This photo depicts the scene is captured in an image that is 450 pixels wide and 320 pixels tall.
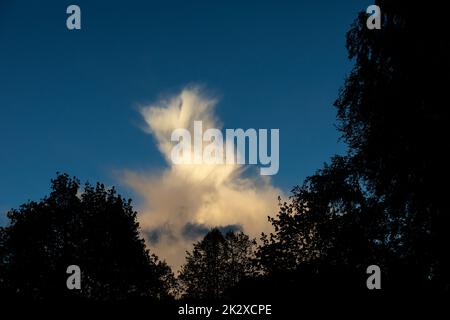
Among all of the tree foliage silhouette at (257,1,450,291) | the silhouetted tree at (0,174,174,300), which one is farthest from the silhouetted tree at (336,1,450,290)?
the silhouetted tree at (0,174,174,300)

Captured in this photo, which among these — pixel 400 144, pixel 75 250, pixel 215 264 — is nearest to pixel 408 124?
pixel 400 144

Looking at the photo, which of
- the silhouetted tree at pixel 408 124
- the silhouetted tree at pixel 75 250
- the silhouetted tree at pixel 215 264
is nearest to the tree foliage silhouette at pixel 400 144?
the silhouetted tree at pixel 408 124

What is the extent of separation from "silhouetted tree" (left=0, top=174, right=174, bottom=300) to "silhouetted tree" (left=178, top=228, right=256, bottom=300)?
95.1ft

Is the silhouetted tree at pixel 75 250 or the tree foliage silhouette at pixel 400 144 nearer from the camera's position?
the tree foliage silhouette at pixel 400 144

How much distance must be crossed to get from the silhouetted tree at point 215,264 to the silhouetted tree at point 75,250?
29.0 m

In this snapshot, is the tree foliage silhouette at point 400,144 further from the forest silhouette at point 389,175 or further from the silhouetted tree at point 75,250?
the silhouetted tree at point 75,250

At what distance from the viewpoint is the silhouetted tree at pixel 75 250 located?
4003 centimetres

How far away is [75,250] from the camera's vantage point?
41500mm

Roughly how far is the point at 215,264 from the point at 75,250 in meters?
36.6

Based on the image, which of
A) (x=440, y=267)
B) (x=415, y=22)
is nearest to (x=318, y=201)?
(x=440, y=267)

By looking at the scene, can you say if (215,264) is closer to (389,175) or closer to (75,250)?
(75,250)

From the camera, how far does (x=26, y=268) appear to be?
4006cm
